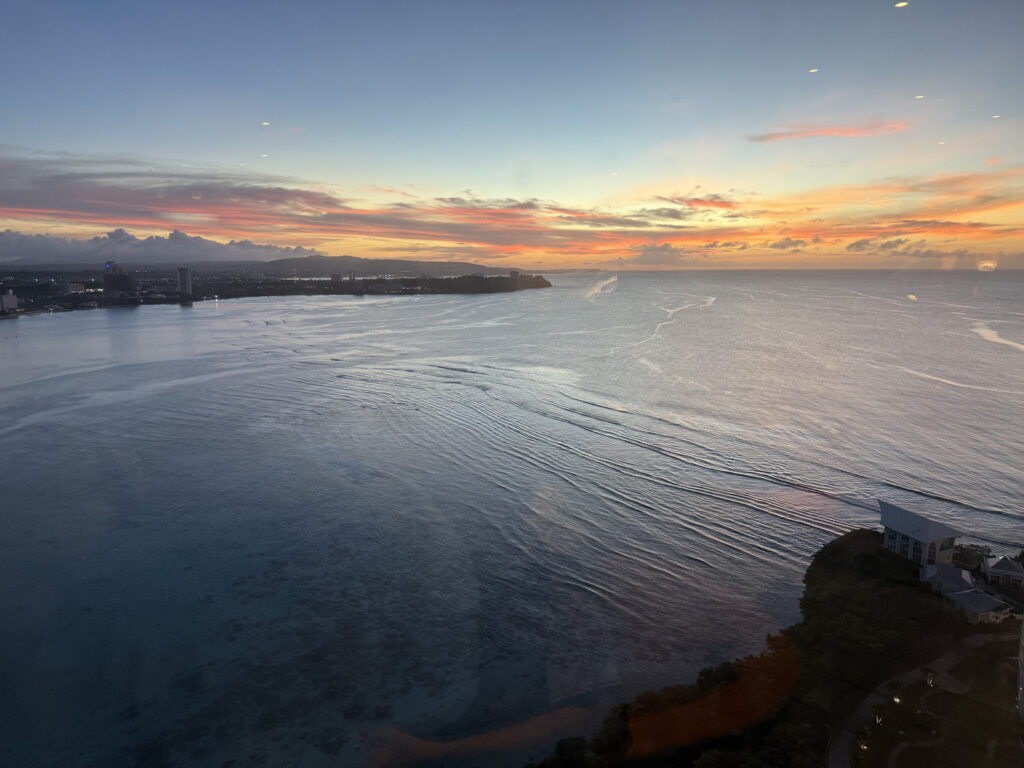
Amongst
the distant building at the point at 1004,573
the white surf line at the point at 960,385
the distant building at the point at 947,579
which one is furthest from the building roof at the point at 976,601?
the white surf line at the point at 960,385

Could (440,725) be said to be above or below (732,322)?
below

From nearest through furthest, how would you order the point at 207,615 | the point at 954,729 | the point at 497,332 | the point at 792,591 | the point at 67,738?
the point at 954,729
the point at 67,738
the point at 207,615
the point at 792,591
the point at 497,332

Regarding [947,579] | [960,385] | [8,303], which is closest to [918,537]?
[947,579]

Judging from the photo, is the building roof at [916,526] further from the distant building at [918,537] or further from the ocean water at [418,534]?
the ocean water at [418,534]

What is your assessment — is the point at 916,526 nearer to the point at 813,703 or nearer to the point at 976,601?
the point at 976,601

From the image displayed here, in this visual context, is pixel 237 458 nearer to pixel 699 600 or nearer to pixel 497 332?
pixel 699 600

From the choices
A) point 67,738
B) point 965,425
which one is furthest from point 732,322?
point 67,738
